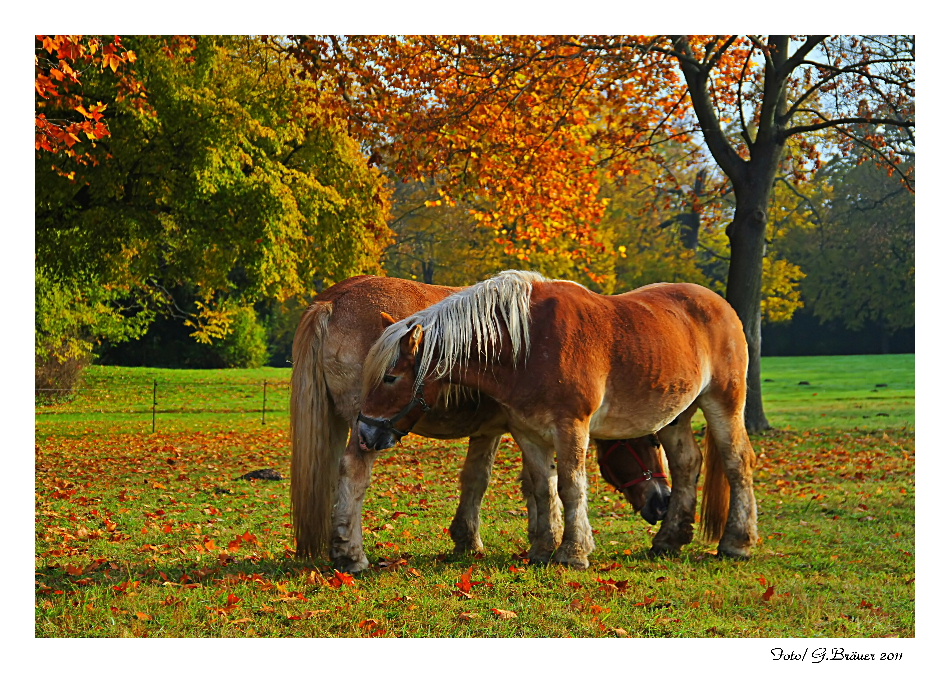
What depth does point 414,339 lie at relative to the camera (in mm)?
5762

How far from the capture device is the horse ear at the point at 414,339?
227 inches

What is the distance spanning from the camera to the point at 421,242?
109 ft

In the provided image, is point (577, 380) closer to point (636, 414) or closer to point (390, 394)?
point (636, 414)

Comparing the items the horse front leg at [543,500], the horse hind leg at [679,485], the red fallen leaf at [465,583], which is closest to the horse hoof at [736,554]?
the horse hind leg at [679,485]

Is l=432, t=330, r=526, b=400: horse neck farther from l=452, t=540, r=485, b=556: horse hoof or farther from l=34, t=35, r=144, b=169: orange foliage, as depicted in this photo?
l=34, t=35, r=144, b=169: orange foliage

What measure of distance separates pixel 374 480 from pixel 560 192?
273 inches

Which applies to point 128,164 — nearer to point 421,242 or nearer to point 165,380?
point 165,380

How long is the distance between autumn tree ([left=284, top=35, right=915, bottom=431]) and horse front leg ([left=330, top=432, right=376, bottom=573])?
8244 mm

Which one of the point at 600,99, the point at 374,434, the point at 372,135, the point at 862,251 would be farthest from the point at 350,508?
the point at 862,251

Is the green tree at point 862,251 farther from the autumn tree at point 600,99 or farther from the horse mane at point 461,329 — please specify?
the horse mane at point 461,329

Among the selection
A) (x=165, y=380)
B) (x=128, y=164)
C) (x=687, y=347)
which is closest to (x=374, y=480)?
(x=687, y=347)

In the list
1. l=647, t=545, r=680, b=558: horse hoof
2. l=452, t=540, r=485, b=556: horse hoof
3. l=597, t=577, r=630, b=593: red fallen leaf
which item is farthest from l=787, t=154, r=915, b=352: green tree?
l=597, t=577, r=630, b=593: red fallen leaf

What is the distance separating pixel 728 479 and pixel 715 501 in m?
0.21

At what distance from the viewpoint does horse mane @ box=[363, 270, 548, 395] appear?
229 inches
